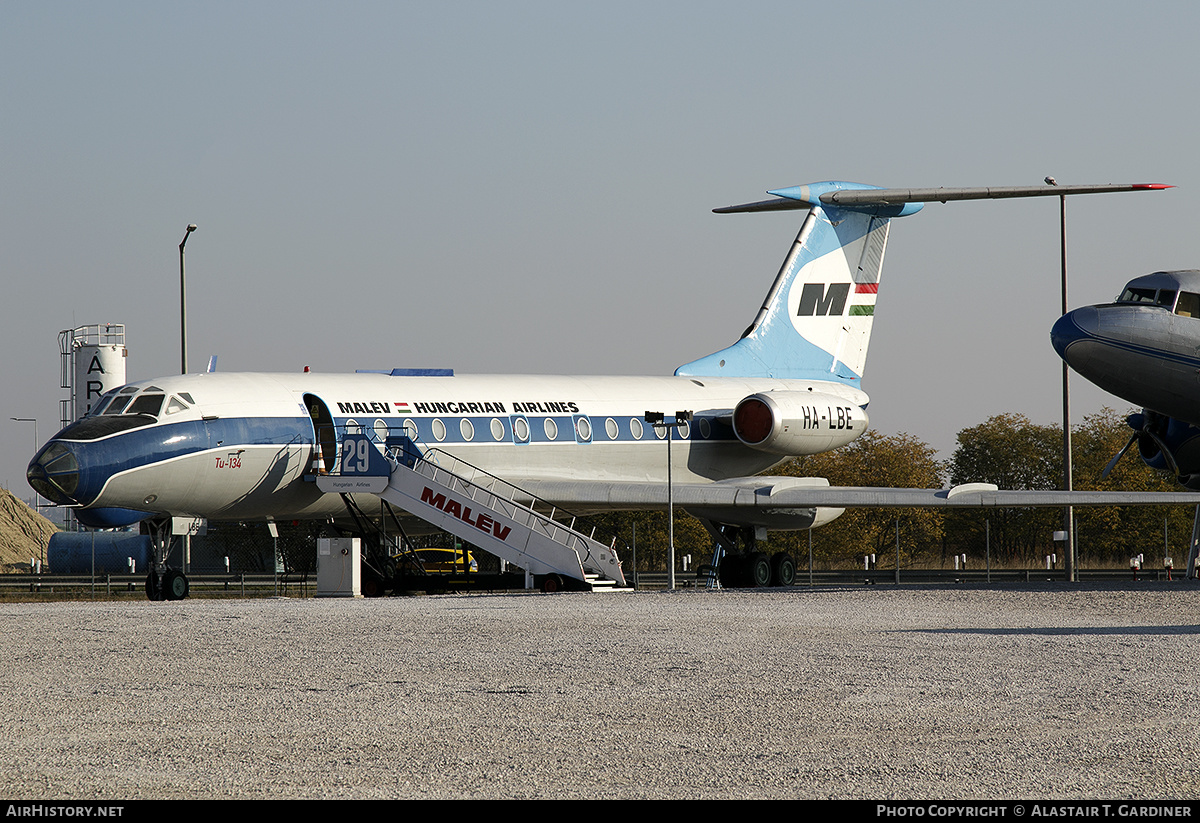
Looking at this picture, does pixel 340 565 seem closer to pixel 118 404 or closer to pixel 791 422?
pixel 118 404

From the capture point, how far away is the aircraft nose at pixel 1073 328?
21.2m

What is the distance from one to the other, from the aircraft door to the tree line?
28405 mm

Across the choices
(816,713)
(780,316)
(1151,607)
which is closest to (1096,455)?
(780,316)

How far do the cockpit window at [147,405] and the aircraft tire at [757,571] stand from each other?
1238cm

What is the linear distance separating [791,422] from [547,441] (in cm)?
578

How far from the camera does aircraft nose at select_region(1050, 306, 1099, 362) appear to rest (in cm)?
2120

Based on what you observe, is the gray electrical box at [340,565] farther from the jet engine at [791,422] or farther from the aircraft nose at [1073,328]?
the aircraft nose at [1073,328]

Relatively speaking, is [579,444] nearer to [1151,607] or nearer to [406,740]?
[1151,607]

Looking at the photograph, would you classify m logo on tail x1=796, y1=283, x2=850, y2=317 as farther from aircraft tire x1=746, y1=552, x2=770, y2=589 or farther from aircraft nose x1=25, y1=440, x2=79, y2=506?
aircraft nose x1=25, y1=440, x2=79, y2=506

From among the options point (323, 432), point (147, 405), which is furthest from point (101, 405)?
point (323, 432)

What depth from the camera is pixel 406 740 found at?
8055 millimetres

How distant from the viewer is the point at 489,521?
2572cm

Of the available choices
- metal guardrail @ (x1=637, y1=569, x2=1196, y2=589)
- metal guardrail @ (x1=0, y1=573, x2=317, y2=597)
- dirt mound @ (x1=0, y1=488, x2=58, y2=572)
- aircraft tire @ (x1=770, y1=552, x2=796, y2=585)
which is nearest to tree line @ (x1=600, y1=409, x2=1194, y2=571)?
metal guardrail @ (x1=637, y1=569, x2=1196, y2=589)
